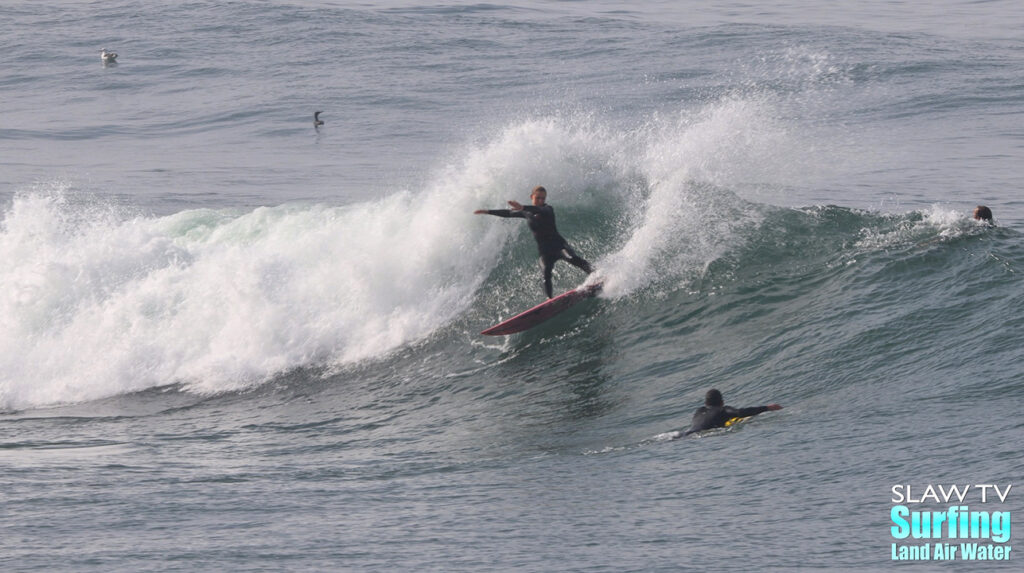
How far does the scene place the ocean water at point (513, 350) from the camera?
8095 mm

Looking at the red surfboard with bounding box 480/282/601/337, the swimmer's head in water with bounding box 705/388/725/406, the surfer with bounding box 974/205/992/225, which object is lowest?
the swimmer's head in water with bounding box 705/388/725/406

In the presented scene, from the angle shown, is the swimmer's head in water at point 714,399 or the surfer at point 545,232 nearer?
the swimmer's head in water at point 714,399

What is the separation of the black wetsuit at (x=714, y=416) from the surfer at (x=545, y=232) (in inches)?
160

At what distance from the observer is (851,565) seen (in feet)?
23.0

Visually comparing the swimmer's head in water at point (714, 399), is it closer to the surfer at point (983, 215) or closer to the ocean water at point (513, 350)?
the ocean water at point (513, 350)

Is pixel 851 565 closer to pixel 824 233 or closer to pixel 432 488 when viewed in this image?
pixel 432 488

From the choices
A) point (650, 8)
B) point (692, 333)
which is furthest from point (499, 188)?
point (650, 8)

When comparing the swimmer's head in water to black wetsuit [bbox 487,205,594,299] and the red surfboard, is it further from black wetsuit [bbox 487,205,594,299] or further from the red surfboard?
black wetsuit [bbox 487,205,594,299]

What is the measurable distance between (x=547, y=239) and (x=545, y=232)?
0.31ft

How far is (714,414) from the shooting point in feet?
33.2

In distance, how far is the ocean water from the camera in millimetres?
8095

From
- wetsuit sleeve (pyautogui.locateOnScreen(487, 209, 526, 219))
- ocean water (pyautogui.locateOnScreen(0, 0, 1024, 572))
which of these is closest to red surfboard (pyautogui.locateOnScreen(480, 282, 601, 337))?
ocean water (pyautogui.locateOnScreen(0, 0, 1024, 572))
